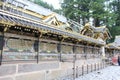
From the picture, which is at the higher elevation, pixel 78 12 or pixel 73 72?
pixel 78 12

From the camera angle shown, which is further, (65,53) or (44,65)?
(65,53)

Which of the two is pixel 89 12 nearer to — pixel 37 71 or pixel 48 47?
pixel 48 47

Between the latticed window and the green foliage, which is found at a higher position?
the green foliage

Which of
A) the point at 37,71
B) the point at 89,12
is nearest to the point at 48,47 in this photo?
the point at 37,71

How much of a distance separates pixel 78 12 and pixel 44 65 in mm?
30136

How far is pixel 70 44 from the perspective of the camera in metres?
11.1

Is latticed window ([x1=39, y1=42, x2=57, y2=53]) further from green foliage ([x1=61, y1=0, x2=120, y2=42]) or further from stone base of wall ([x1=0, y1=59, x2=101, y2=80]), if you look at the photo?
green foliage ([x1=61, y1=0, x2=120, y2=42])

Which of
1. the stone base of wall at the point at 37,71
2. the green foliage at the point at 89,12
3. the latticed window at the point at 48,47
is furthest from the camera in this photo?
the green foliage at the point at 89,12

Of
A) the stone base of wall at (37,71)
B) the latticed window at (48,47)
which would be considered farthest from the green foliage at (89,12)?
the latticed window at (48,47)

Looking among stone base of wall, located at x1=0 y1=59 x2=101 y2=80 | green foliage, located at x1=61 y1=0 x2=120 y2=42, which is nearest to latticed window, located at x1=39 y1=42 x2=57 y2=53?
stone base of wall, located at x1=0 y1=59 x2=101 y2=80

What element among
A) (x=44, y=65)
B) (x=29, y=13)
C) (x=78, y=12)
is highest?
(x=78, y=12)

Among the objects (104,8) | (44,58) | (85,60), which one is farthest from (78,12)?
(44,58)

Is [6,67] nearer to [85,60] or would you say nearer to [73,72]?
[73,72]

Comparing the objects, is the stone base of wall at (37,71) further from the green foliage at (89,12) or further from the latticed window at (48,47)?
the green foliage at (89,12)
